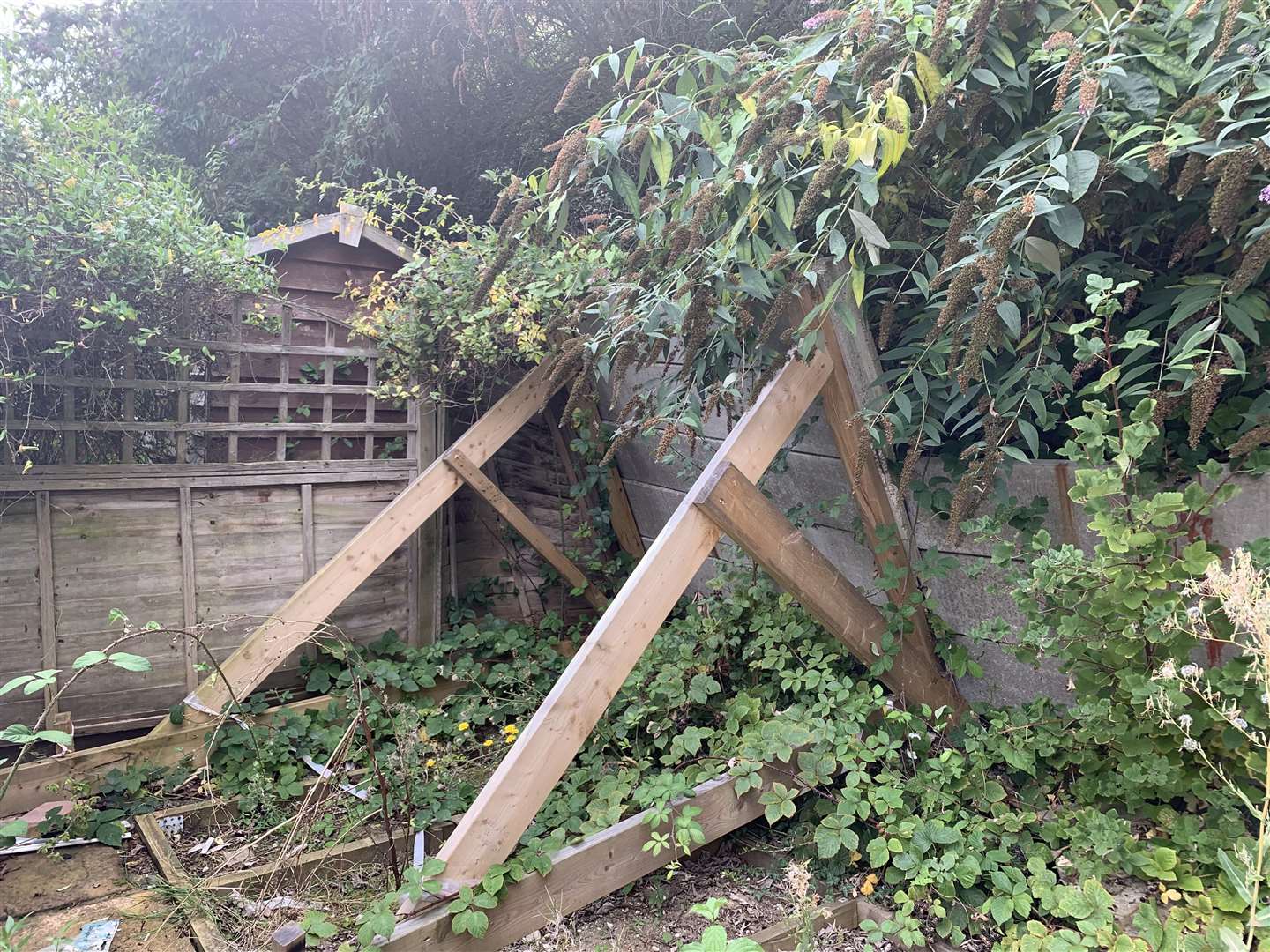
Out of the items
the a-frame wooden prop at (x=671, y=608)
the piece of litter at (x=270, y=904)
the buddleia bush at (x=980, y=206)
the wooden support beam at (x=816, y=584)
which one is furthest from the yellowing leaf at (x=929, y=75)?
the piece of litter at (x=270, y=904)

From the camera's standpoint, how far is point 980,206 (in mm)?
1729

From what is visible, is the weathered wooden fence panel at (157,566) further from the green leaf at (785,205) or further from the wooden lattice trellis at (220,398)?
the green leaf at (785,205)

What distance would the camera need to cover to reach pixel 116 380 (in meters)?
→ 3.12

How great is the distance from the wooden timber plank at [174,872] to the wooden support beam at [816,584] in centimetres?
170

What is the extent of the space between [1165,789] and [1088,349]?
0.98m

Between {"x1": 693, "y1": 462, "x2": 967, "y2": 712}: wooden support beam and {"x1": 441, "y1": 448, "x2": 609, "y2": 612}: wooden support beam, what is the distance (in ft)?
6.36

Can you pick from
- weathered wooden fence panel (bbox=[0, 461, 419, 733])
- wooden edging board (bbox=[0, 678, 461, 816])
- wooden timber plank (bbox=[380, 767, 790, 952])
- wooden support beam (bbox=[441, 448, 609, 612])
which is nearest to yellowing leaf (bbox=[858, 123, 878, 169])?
wooden timber plank (bbox=[380, 767, 790, 952])

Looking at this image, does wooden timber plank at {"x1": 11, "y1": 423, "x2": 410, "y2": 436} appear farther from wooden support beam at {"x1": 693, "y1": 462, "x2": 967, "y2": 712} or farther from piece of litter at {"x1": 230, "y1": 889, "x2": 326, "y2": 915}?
wooden support beam at {"x1": 693, "y1": 462, "x2": 967, "y2": 712}

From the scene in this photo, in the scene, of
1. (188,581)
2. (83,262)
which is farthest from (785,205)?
(188,581)

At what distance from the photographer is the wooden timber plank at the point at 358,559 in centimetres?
304

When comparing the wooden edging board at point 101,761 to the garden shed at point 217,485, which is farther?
the garden shed at point 217,485

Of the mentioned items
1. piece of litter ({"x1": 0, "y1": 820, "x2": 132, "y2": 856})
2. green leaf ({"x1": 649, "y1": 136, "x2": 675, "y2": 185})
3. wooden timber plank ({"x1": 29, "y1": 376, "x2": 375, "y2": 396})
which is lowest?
piece of litter ({"x1": 0, "y1": 820, "x2": 132, "y2": 856})

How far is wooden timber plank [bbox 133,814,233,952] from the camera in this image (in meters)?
1.94

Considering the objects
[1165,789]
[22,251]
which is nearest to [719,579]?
[1165,789]
